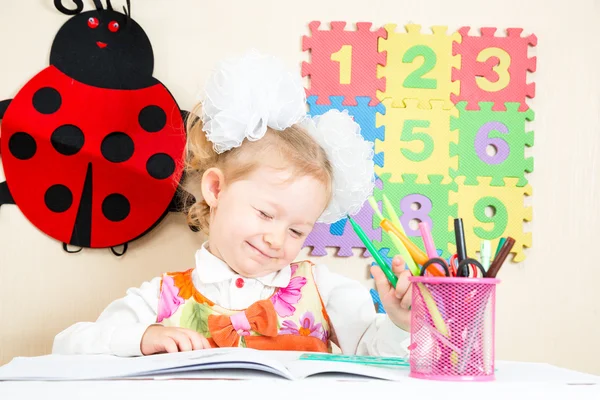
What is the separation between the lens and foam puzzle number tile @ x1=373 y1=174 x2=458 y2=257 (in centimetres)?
143

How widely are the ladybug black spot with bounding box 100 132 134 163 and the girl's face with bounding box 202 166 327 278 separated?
12.2 inches

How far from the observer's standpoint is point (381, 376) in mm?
697

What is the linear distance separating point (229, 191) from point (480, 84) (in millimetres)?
621

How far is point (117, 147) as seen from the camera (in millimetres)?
1425

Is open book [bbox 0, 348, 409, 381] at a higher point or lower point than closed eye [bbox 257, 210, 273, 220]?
lower

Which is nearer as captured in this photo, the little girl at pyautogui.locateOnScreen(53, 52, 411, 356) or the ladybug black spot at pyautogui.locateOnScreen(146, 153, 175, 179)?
the little girl at pyautogui.locateOnScreen(53, 52, 411, 356)

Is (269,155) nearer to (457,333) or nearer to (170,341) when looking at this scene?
(170,341)

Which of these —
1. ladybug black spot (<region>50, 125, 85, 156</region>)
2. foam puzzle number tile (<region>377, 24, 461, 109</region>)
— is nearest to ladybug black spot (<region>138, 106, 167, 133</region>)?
ladybug black spot (<region>50, 125, 85, 156</region>)

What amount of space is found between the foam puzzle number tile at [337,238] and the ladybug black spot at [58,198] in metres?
0.50

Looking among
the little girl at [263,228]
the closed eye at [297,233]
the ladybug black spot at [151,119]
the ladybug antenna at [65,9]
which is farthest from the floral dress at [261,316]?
the ladybug antenna at [65,9]

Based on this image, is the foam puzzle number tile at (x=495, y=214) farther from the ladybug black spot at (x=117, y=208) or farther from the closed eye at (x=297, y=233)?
the ladybug black spot at (x=117, y=208)

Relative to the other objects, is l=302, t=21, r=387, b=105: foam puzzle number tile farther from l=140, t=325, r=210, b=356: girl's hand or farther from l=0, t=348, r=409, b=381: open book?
l=0, t=348, r=409, b=381: open book

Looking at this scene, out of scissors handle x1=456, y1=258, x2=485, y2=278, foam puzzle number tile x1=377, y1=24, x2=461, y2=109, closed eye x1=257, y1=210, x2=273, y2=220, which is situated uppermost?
foam puzzle number tile x1=377, y1=24, x2=461, y2=109

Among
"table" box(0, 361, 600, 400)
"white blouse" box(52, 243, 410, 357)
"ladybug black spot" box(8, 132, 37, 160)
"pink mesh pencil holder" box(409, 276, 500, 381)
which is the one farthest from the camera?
"ladybug black spot" box(8, 132, 37, 160)
